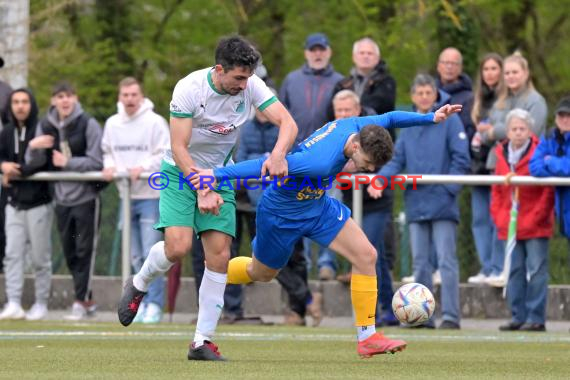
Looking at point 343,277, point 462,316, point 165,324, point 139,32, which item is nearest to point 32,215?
point 165,324

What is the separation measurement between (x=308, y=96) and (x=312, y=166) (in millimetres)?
5274

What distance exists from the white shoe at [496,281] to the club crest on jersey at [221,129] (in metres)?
5.27

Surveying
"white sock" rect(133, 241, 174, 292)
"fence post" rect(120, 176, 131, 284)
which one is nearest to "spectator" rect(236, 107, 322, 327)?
"fence post" rect(120, 176, 131, 284)

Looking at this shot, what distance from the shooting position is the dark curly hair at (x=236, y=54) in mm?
9609

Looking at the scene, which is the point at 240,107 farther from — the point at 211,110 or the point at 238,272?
the point at 238,272

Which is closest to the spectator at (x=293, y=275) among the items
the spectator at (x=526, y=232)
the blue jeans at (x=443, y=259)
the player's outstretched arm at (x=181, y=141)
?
the blue jeans at (x=443, y=259)

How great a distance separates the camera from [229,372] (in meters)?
9.00

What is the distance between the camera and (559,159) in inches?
531

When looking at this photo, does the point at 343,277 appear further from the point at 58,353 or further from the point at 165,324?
the point at 58,353

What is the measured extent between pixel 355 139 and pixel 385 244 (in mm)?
5195

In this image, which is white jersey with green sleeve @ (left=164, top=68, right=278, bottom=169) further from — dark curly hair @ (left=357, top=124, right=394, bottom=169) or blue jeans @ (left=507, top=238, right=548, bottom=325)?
blue jeans @ (left=507, top=238, right=548, bottom=325)

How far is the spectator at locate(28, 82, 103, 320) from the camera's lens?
15031 millimetres

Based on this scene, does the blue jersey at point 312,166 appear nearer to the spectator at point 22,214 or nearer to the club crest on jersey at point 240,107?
the club crest on jersey at point 240,107

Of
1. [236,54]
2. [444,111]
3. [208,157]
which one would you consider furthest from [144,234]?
[444,111]
